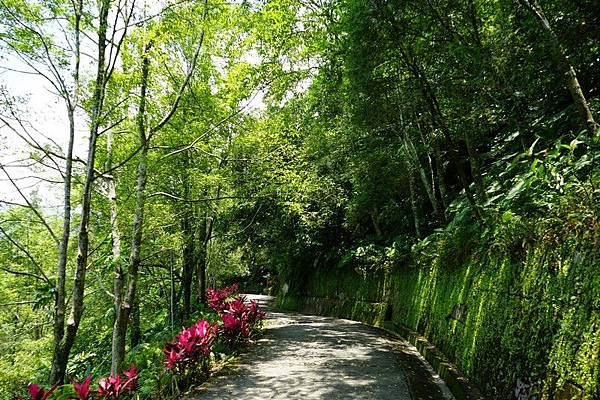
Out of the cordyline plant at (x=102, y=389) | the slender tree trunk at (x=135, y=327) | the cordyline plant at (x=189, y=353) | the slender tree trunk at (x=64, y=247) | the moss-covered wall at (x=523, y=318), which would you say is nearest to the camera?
the moss-covered wall at (x=523, y=318)

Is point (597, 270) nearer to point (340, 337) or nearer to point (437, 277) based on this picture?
point (437, 277)

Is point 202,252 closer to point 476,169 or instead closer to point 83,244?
point 83,244

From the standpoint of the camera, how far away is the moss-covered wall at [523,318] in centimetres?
271

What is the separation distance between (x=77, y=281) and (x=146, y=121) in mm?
3809

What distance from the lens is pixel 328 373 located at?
6.34m

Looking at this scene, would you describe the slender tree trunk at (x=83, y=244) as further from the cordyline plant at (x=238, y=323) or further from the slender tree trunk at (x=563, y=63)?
the slender tree trunk at (x=563, y=63)

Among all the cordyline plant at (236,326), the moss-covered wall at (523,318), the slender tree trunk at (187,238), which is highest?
the slender tree trunk at (187,238)

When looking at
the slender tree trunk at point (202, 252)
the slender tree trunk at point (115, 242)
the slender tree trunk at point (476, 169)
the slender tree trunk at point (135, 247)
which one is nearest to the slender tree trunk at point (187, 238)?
the slender tree trunk at point (202, 252)

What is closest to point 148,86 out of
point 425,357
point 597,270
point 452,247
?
point 452,247

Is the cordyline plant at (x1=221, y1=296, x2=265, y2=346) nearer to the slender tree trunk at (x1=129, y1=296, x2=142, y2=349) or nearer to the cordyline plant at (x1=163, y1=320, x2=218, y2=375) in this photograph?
the cordyline plant at (x1=163, y1=320, x2=218, y2=375)

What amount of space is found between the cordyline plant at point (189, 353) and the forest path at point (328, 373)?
349 millimetres

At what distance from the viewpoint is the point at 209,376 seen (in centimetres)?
664

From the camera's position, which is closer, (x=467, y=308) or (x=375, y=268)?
(x=467, y=308)

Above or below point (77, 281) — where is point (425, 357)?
below
